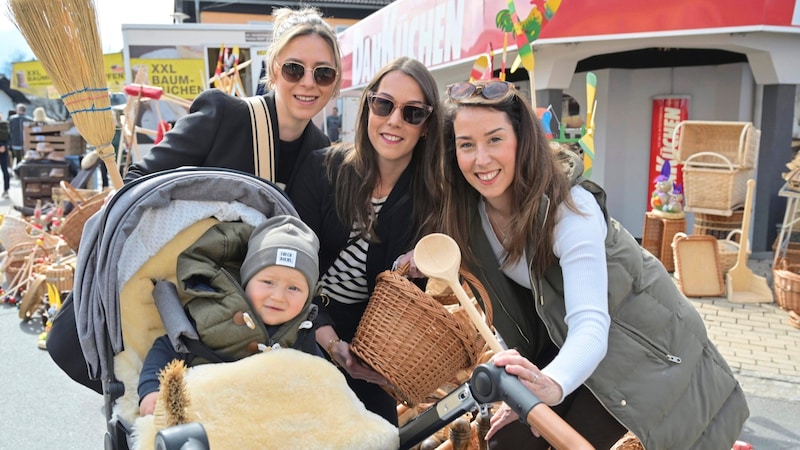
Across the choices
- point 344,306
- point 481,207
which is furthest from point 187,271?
point 481,207

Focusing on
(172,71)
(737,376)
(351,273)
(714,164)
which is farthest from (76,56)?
(172,71)

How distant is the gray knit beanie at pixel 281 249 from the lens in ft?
6.41

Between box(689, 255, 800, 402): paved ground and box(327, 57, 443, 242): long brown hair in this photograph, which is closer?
box(327, 57, 443, 242): long brown hair

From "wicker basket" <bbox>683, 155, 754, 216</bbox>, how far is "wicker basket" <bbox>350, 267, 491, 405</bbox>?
6.10 metres

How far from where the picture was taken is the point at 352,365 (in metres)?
2.13

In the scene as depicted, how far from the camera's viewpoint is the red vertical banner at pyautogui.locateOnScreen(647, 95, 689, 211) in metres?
9.28

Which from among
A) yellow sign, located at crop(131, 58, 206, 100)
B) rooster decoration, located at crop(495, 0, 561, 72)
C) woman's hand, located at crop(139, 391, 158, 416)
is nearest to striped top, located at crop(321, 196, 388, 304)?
woman's hand, located at crop(139, 391, 158, 416)

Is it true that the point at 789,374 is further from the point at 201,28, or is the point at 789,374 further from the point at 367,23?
the point at 201,28

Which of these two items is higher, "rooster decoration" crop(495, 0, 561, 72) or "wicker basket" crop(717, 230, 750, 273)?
"rooster decoration" crop(495, 0, 561, 72)

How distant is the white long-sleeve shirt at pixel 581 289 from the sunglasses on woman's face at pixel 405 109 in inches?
25.2

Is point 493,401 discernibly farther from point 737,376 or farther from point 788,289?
point 788,289

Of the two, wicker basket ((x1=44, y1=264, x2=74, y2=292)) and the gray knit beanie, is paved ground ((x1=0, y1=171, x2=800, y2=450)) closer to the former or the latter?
wicker basket ((x1=44, y1=264, x2=74, y2=292))

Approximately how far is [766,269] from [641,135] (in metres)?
2.80

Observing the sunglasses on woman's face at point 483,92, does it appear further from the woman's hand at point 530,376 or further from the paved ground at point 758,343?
the paved ground at point 758,343
